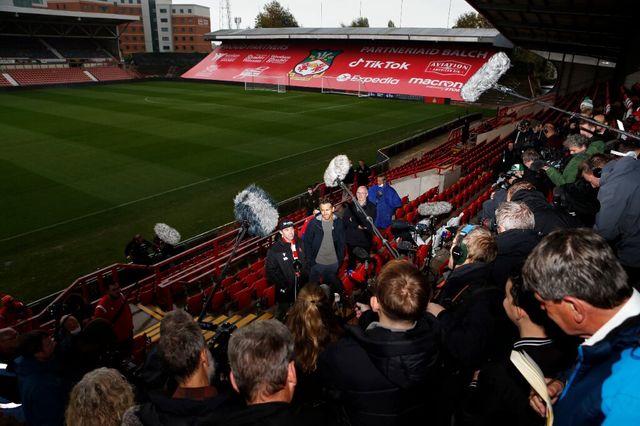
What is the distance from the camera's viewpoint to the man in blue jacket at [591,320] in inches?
48.0

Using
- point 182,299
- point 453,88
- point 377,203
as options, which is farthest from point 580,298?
point 453,88

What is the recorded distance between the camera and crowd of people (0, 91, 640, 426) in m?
1.49

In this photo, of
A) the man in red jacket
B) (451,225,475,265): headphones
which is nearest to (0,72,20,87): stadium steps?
the man in red jacket

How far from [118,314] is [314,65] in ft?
126

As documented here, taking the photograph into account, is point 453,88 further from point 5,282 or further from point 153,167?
point 5,282

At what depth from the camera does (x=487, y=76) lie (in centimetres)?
445

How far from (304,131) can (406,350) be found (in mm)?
19895

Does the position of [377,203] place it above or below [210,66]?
below

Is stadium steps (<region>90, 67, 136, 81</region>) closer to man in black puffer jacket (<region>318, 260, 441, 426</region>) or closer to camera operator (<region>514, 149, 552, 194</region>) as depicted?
camera operator (<region>514, 149, 552, 194</region>)

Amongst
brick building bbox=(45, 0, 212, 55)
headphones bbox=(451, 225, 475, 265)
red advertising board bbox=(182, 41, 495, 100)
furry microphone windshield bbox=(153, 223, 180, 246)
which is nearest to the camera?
headphones bbox=(451, 225, 475, 265)

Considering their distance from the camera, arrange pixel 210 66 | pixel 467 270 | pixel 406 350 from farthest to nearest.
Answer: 1. pixel 210 66
2. pixel 467 270
3. pixel 406 350

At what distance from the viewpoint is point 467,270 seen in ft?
8.95

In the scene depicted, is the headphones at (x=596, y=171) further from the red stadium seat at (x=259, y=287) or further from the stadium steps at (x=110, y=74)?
the stadium steps at (x=110, y=74)

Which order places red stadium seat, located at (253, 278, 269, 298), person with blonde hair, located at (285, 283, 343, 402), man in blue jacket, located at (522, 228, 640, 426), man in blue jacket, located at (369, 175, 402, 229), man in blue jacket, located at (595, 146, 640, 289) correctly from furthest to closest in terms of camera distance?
man in blue jacket, located at (369, 175, 402, 229), red stadium seat, located at (253, 278, 269, 298), man in blue jacket, located at (595, 146, 640, 289), person with blonde hair, located at (285, 283, 343, 402), man in blue jacket, located at (522, 228, 640, 426)
